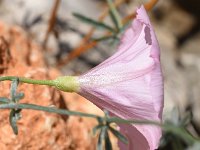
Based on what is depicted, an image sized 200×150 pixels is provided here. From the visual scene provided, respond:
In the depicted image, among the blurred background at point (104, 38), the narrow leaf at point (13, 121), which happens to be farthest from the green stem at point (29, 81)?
the blurred background at point (104, 38)

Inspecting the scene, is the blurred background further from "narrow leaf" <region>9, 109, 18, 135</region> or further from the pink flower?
"narrow leaf" <region>9, 109, 18, 135</region>

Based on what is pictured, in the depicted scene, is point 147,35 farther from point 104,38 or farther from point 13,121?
point 104,38

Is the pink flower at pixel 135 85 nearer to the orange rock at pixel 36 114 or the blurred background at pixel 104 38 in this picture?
the orange rock at pixel 36 114

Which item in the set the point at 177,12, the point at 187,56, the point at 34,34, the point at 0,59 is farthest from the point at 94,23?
the point at 177,12

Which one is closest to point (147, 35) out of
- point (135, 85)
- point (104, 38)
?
point (135, 85)

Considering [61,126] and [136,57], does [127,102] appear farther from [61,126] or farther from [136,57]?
[61,126]
